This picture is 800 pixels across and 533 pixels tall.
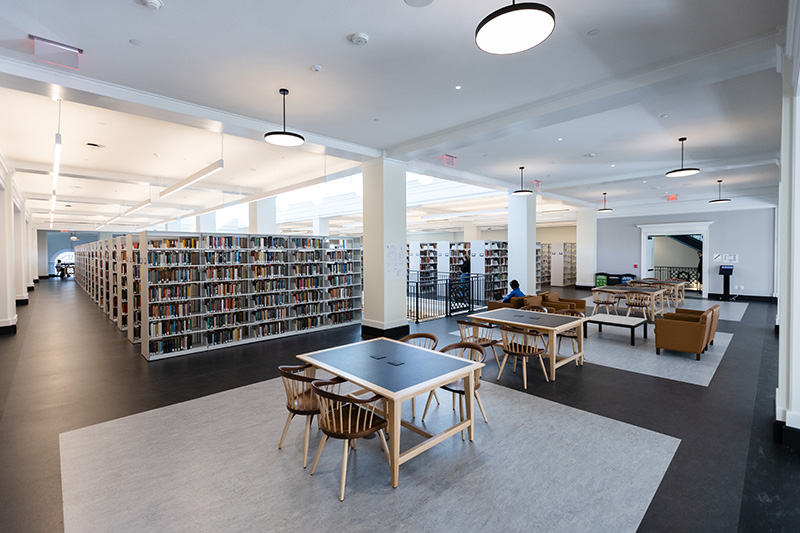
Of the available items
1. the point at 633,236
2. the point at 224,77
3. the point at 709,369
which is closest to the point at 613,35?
the point at 224,77

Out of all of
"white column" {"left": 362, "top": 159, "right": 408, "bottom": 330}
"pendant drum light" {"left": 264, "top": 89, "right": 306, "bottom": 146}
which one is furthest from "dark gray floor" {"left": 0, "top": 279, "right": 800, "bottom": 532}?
"pendant drum light" {"left": 264, "top": 89, "right": 306, "bottom": 146}

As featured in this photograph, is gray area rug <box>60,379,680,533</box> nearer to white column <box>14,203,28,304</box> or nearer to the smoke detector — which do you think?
the smoke detector

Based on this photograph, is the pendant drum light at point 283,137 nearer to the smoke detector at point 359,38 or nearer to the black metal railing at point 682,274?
the smoke detector at point 359,38

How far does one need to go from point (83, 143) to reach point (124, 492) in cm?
709

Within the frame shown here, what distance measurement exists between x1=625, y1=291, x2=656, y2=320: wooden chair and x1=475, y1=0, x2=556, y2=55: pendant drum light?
8.52 m

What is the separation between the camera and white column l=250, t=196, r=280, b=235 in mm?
12656

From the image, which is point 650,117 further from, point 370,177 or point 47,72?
point 47,72

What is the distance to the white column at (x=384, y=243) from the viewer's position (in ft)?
25.7

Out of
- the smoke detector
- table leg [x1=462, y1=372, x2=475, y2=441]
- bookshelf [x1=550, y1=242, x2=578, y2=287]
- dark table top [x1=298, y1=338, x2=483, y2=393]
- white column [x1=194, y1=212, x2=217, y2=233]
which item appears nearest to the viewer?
dark table top [x1=298, y1=338, x2=483, y2=393]

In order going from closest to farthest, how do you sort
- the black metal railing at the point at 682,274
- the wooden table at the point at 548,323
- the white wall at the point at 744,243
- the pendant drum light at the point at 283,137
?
1. the pendant drum light at the point at 283,137
2. the wooden table at the point at 548,323
3. the white wall at the point at 744,243
4. the black metal railing at the point at 682,274

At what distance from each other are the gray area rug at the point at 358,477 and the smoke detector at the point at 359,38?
379 cm

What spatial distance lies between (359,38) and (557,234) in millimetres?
22236

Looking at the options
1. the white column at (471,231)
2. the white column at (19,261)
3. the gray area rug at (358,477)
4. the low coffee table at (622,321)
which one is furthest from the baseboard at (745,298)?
the white column at (19,261)

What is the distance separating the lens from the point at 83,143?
7.32 metres
